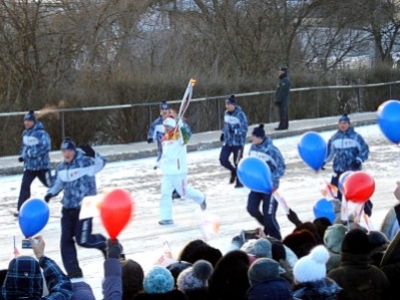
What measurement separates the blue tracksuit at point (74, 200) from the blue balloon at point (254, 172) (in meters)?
1.64

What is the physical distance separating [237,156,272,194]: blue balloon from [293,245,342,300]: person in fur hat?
3.93 metres

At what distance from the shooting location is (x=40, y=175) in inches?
554

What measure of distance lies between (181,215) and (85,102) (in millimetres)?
9807

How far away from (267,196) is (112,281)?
5550 mm

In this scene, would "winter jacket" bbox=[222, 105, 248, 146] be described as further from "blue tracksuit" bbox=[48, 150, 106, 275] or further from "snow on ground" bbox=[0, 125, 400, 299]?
"blue tracksuit" bbox=[48, 150, 106, 275]

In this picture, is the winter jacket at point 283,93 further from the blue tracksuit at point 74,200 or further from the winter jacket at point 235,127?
the blue tracksuit at point 74,200

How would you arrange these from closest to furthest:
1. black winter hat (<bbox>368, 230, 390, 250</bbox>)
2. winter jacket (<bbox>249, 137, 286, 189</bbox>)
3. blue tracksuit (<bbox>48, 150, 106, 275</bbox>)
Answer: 1. black winter hat (<bbox>368, 230, 390, 250</bbox>)
2. blue tracksuit (<bbox>48, 150, 106, 275</bbox>)
3. winter jacket (<bbox>249, 137, 286, 189</bbox>)

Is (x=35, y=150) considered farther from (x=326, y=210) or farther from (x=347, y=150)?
(x=326, y=210)

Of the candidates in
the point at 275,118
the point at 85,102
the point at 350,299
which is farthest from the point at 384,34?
the point at 350,299

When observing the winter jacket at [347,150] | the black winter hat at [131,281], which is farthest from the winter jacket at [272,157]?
the black winter hat at [131,281]

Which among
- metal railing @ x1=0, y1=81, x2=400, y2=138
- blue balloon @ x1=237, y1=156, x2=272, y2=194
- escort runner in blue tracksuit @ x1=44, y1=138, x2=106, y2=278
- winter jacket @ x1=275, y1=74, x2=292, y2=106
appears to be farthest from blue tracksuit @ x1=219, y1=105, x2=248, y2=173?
winter jacket @ x1=275, y1=74, x2=292, y2=106

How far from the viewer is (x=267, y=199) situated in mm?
11266

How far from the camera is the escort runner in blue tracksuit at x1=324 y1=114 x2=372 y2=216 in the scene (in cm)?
1250

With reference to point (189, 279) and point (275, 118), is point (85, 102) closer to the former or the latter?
point (275, 118)
